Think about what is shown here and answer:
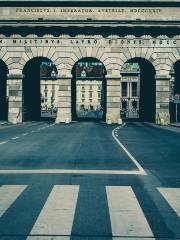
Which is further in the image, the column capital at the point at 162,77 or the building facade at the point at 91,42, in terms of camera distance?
the column capital at the point at 162,77

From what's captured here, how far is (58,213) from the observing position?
889cm

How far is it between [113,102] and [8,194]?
52831mm

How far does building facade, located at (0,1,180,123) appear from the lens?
60.7 metres

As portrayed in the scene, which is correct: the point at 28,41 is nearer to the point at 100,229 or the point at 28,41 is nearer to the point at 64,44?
the point at 64,44

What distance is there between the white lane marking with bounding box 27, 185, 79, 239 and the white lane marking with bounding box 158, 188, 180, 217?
183 centimetres

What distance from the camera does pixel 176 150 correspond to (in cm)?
2239

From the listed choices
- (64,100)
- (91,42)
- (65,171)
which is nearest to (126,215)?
(65,171)

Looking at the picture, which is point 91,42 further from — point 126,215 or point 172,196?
point 126,215

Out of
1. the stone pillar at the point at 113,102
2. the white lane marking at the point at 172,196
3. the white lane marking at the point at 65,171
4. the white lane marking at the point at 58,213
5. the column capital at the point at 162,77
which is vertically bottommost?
the white lane marking at the point at 65,171

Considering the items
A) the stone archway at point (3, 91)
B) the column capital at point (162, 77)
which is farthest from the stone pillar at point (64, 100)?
the stone archway at point (3, 91)

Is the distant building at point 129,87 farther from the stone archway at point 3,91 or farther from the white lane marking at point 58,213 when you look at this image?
the white lane marking at point 58,213

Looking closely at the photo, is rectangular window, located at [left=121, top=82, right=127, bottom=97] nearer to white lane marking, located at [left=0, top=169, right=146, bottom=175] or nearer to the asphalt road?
the asphalt road

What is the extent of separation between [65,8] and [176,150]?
137ft

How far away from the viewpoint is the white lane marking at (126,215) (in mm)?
7674
